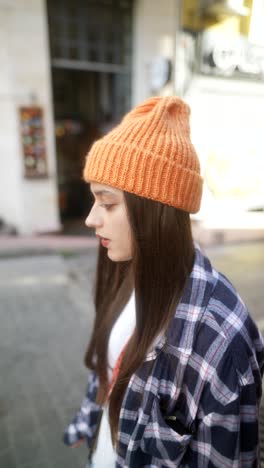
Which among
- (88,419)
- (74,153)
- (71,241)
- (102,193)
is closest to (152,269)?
(102,193)

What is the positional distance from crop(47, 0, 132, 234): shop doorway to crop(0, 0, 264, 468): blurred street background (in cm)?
2

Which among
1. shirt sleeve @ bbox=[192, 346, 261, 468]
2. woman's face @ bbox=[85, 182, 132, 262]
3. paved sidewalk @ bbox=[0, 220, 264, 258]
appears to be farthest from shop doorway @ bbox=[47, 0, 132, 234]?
shirt sleeve @ bbox=[192, 346, 261, 468]

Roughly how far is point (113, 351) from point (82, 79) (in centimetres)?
730

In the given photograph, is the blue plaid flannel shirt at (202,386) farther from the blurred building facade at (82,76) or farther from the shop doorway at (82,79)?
the shop doorway at (82,79)

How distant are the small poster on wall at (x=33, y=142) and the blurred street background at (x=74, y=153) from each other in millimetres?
18

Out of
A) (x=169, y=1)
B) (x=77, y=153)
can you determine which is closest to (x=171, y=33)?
(x=169, y=1)

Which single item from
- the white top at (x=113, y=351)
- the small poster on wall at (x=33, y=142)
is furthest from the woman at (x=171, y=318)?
the small poster on wall at (x=33, y=142)

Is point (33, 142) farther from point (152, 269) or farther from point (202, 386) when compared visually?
point (202, 386)

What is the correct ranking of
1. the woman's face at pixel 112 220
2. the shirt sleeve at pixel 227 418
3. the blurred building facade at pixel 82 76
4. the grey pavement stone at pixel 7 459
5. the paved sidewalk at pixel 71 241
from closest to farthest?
the shirt sleeve at pixel 227 418, the woman's face at pixel 112 220, the grey pavement stone at pixel 7 459, the blurred building facade at pixel 82 76, the paved sidewalk at pixel 71 241

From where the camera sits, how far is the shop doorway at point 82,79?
5.85m

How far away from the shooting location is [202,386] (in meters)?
1.01

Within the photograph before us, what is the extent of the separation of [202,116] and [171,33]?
204 centimetres

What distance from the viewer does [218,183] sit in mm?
3705

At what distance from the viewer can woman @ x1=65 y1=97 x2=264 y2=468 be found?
1.00 meters
